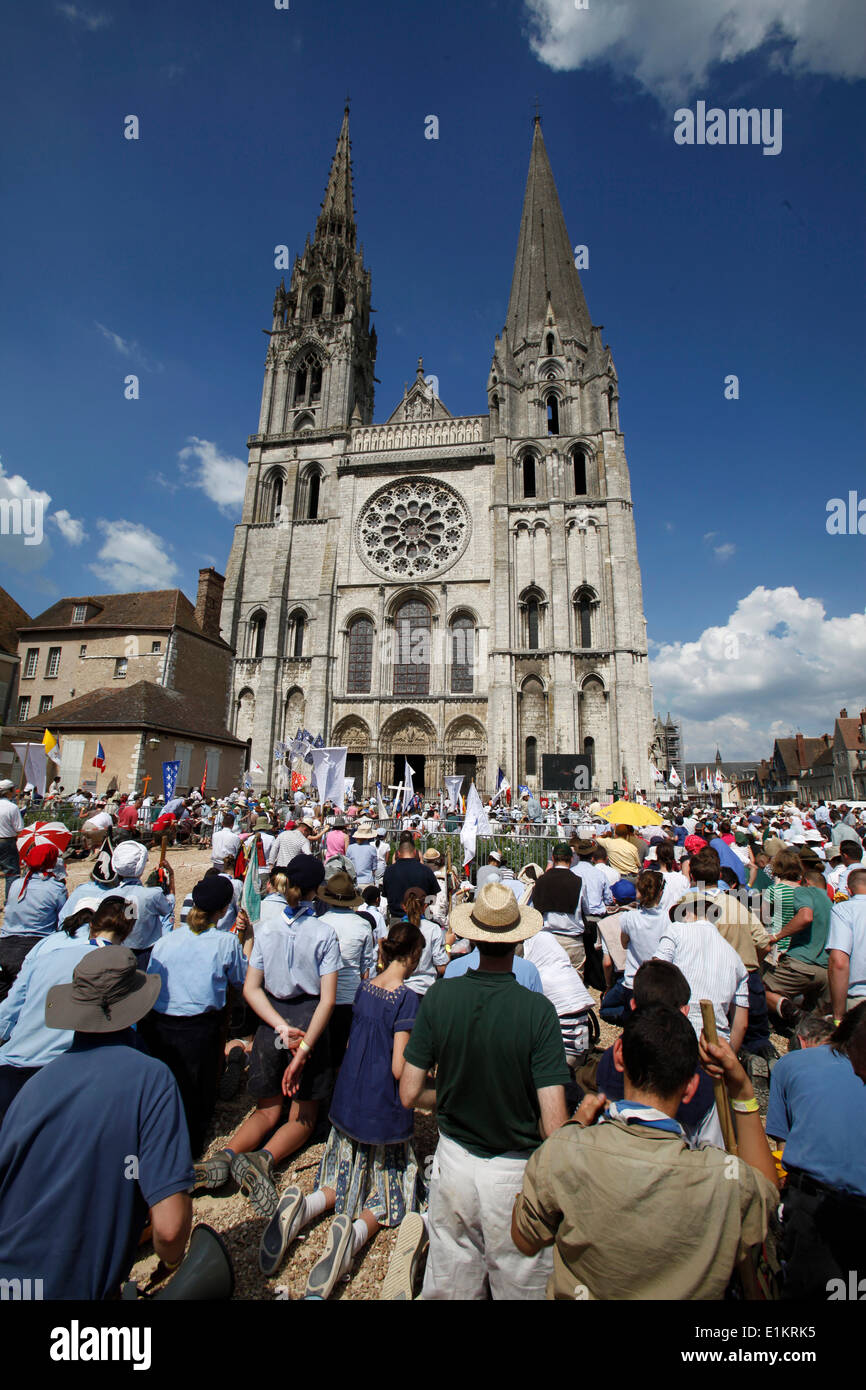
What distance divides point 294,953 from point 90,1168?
1.69 meters

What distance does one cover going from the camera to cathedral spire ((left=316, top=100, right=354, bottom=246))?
39.2m

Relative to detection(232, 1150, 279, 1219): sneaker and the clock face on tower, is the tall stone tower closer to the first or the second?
the clock face on tower

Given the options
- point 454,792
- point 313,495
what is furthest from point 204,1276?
point 313,495

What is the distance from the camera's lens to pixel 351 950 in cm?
368

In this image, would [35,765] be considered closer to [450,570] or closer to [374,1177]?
[374,1177]

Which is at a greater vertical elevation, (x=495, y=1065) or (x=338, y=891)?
(x=338, y=891)

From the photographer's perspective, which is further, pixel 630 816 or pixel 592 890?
pixel 630 816

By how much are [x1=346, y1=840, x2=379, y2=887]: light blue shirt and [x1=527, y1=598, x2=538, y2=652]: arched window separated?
75.0 ft

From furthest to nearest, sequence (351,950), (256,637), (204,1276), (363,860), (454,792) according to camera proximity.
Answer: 1. (256,637)
2. (454,792)
3. (363,860)
4. (351,950)
5. (204,1276)

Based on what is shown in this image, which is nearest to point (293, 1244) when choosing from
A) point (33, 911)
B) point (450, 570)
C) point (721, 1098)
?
point (721, 1098)

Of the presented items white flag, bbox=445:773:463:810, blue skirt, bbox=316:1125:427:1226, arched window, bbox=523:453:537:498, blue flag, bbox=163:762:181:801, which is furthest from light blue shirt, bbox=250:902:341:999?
arched window, bbox=523:453:537:498

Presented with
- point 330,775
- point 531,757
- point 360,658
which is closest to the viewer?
point 330,775

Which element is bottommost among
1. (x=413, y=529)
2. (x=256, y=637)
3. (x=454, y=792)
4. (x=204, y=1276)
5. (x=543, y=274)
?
(x=204, y=1276)
